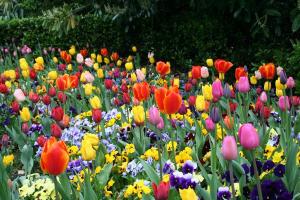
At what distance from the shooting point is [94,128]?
12.8 ft

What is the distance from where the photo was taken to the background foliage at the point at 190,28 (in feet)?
19.2

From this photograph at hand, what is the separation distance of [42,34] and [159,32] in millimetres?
2836

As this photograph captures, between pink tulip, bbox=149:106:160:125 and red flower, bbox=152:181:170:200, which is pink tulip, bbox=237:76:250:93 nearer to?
pink tulip, bbox=149:106:160:125

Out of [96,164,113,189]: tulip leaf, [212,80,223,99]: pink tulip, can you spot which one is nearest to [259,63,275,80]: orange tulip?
[212,80,223,99]: pink tulip

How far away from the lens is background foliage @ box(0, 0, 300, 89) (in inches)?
230

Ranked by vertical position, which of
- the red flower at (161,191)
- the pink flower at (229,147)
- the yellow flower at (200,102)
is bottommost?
the yellow flower at (200,102)

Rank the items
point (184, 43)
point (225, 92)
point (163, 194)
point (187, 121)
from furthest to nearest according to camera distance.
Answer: point (184, 43) < point (187, 121) < point (225, 92) < point (163, 194)

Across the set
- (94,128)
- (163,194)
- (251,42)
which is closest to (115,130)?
(94,128)

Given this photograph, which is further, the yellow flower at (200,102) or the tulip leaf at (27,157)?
the tulip leaf at (27,157)

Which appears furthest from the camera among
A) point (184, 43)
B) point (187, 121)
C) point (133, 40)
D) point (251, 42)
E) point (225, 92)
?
point (133, 40)

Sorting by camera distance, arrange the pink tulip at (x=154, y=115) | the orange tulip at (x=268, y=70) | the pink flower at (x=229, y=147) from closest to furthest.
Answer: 1. the pink flower at (x=229, y=147)
2. the pink tulip at (x=154, y=115)
3. the orange tulip at (x=268, y=70)

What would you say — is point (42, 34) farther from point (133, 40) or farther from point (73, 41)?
point (133, 40)

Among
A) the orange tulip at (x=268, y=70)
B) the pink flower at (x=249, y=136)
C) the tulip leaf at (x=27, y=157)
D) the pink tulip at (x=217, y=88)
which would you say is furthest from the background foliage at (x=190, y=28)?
the pink flower at (x=249, y=136)

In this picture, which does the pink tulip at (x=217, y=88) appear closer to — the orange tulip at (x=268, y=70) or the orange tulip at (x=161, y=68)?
the orange tulip at (x=268, y=70)
